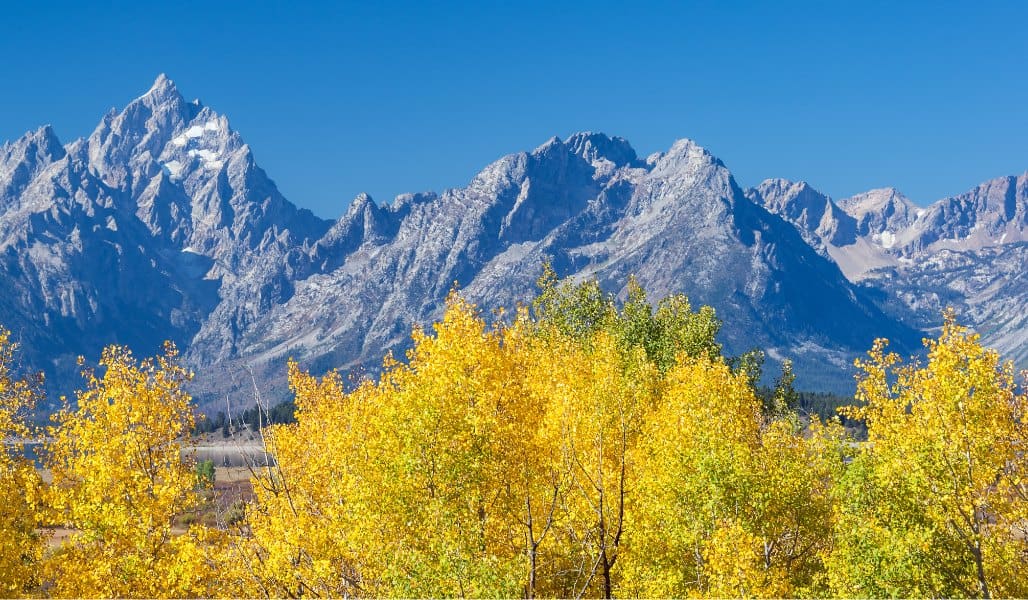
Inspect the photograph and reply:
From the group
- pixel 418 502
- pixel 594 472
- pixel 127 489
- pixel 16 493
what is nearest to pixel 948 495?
pixel 594 472

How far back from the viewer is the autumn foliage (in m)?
33.2

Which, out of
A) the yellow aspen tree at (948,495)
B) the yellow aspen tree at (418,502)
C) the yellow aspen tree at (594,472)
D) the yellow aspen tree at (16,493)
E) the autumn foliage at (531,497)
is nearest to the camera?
the yellow aspen tree at (418,502)

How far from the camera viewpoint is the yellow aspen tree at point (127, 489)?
3441cm

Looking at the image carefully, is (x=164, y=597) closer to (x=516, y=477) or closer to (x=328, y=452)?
(x=328, y=452)

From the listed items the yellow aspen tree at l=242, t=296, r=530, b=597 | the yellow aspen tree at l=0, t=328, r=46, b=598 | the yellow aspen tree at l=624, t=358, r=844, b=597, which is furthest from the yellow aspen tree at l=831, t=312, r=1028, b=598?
the yellow aspen tree at l=0, t=328, r=46, b=598

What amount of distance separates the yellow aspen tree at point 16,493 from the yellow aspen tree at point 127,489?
1062 millimetres

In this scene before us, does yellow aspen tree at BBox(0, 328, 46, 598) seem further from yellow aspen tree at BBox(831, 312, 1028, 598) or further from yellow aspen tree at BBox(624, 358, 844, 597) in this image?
yellow aspen tree at BBox(831, 312, 1028, 598)

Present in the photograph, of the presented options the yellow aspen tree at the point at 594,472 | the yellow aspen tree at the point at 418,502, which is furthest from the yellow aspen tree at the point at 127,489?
the yellow aspen tree at the point at 594,472

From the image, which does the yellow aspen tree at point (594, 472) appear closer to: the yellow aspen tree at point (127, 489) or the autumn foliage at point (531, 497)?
the autumn foliage at point (531, 497)

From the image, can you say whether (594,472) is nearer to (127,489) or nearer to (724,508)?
(724,508)

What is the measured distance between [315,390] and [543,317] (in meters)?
42.9

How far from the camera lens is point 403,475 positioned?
33250 mm

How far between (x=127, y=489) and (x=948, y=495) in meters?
37.5

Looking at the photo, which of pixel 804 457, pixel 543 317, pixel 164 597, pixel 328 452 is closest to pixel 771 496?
pixel 804 457
